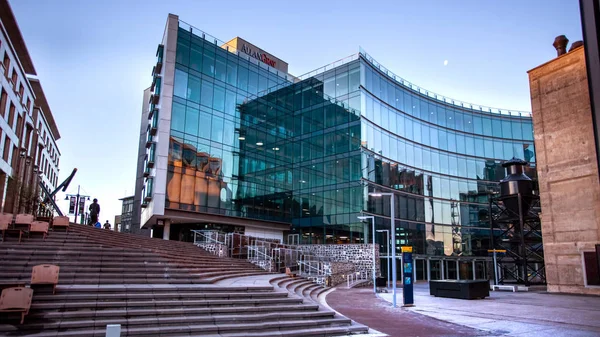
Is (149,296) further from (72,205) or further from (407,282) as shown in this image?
(72,205)

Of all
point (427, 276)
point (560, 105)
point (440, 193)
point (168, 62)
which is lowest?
point (427, 276)

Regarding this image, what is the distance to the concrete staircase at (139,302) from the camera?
10.5 meters

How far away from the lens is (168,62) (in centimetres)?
3606

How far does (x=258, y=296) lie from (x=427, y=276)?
35.2 m

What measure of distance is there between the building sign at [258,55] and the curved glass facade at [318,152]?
77.8 inches

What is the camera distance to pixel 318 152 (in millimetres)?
42688

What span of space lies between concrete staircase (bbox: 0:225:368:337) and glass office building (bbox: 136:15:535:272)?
17486 mm

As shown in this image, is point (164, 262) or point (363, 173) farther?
point (363, 173)

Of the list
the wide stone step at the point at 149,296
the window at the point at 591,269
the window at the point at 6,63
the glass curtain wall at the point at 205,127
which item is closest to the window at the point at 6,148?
the window at the point at 6,63

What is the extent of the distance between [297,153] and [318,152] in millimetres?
2642

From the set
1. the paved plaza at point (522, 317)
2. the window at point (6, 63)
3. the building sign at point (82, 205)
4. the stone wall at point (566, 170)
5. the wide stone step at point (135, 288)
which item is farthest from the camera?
the building sign at point (82, 205)

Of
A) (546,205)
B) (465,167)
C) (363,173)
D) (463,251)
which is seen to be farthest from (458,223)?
(546,205)

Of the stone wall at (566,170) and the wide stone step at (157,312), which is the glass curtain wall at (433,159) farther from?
the wide stone step at (157,312)

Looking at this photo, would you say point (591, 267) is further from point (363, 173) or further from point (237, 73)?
point (237, 73)
